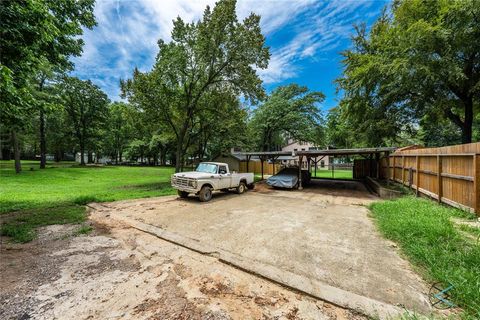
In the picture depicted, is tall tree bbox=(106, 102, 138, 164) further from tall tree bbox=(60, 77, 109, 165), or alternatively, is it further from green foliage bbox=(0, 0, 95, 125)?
green foliage bbox=(0, 0, 95, 125)

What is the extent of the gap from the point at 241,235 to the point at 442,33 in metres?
12.7

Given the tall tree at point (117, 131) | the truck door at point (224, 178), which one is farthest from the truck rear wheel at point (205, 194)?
the tall tree at point (117, 131)

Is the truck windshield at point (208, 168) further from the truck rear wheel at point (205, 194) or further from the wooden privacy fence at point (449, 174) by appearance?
the wooden privacy fence at point (449, 174)

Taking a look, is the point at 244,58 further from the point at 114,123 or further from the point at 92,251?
the point at 114,123

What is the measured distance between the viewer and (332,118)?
34.8 m

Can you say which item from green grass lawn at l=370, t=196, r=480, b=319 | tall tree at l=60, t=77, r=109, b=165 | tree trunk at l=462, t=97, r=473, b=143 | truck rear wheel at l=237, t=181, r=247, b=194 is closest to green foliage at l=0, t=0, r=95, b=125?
green grass lawn at l=370, t=196, r=480, b=319

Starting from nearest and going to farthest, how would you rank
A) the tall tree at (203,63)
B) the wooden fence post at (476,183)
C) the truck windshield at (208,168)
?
1. the wooden fence post at (476,183)
2. the truck windshield at (208,168)
3. the tall tree at (203,63)

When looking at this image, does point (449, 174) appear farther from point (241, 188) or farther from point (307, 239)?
point (241, 188)

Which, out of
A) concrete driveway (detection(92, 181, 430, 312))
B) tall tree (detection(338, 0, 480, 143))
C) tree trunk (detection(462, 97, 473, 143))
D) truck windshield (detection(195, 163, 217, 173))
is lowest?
concrete driveway (detection(92, 181, 430, 312))

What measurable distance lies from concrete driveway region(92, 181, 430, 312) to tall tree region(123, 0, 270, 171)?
A: 8.42 metres

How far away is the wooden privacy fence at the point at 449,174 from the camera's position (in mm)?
4738

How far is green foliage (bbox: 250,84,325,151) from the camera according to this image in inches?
1025

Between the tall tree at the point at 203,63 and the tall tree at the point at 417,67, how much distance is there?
22.1ft

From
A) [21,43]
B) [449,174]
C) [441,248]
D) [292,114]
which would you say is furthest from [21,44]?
[292,114]
